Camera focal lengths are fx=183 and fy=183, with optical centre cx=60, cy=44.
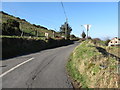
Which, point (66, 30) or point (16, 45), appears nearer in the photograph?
point (16, 45)

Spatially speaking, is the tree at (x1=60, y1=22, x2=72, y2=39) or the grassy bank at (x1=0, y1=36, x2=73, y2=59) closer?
the grassy bank at (x1=0, y1=36, x2=73, y2=59)

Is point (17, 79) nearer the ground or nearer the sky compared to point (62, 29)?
nearer the ground

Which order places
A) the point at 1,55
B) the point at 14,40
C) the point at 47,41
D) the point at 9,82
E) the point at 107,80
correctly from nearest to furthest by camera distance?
the point at 107,80 < the point at 9,82 < the point at 1,55 < the point at 14,40 < the point at 47,41

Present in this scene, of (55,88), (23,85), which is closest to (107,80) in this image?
(55,88)

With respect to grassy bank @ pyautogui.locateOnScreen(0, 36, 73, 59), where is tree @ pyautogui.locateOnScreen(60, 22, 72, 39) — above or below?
above

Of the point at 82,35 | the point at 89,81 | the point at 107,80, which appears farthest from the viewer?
the point at 82,35

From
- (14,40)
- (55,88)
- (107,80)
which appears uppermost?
(14,40)

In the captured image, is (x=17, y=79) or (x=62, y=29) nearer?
(x=17, y=79)

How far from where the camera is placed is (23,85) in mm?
8117

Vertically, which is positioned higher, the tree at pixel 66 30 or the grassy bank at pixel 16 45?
the tree at pixel 66 30

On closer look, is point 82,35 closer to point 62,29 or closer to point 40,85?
point 62,29

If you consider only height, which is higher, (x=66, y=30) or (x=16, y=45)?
(x=66, y=30)

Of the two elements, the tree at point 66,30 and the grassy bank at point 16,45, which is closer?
the grassy bank at point 16,45

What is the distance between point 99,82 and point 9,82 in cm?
417
